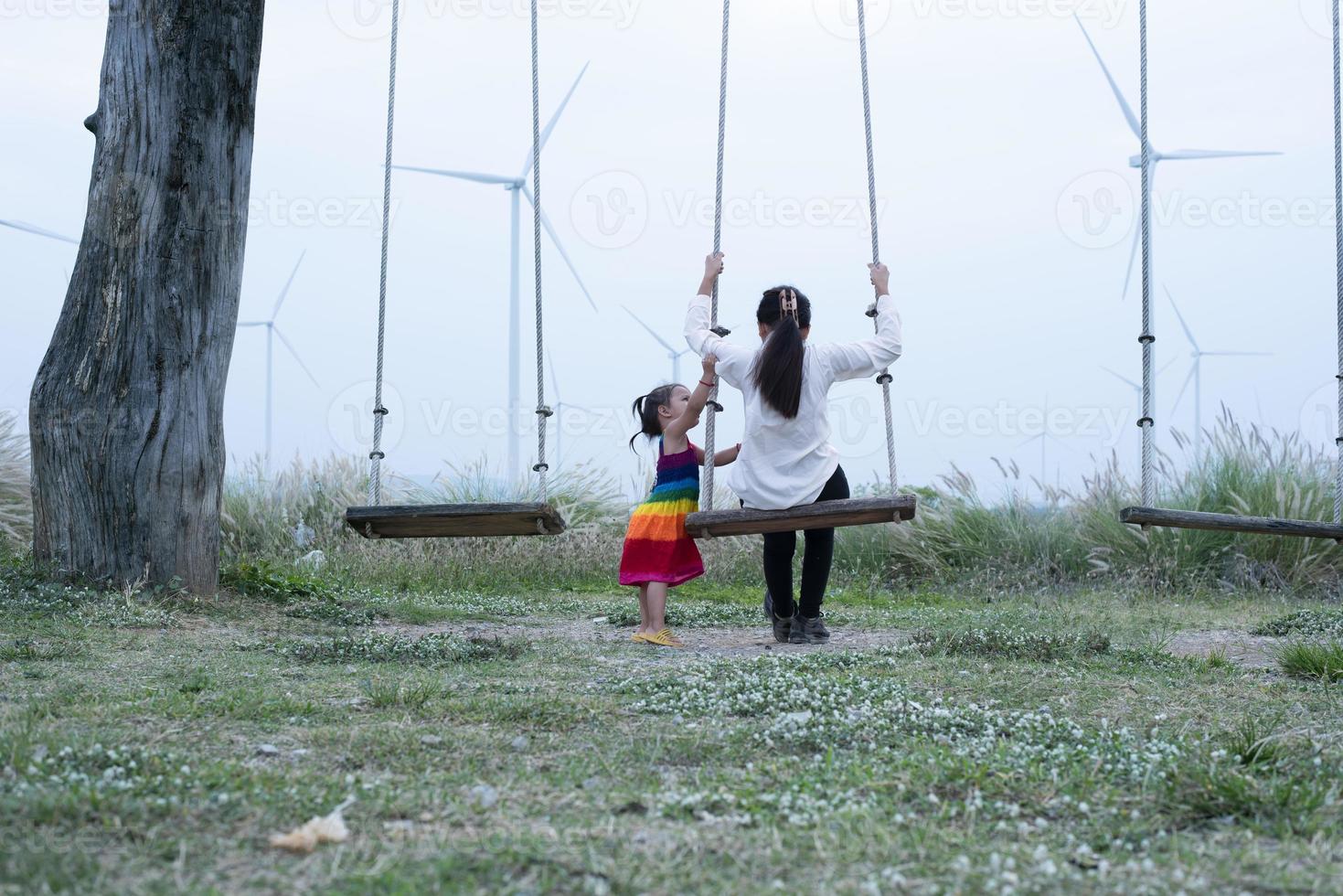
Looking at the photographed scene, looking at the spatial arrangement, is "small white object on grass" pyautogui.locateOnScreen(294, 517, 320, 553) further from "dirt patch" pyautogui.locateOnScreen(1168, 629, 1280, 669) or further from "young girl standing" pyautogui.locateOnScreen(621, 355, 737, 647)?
"dirt patch" pyautogui.locateOnScreen(1168, 629, 1280, 669)

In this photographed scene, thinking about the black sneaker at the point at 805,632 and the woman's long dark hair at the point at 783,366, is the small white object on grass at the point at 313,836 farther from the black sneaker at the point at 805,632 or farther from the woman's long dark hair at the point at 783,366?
the black sneaker at the point at 805,632

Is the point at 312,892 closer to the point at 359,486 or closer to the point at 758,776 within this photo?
the point at 758,776

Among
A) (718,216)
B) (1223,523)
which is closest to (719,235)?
(718,216)

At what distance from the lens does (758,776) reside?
3.01 m

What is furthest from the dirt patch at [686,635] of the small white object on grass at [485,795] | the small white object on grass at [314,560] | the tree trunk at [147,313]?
the small white object on grass at [314,560]

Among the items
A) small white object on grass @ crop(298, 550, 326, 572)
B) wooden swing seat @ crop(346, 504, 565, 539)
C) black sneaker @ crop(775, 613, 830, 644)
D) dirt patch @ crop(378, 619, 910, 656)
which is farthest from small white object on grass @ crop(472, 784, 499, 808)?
small white object on grass @ crop(298, 550, 326, 572)

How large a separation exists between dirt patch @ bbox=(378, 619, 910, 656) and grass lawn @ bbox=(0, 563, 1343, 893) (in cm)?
58

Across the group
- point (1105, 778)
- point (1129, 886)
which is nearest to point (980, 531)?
point (1105, 778)

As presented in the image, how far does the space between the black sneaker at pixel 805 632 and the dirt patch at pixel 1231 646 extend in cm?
177

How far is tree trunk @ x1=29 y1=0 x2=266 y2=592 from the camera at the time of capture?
21.7 ft

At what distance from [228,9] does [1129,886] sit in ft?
21.4

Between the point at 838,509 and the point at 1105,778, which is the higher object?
the point at 838,509

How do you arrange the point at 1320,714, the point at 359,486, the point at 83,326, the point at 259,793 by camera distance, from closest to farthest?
the point at 259,793 → the point at 1320,714 → the point at 83,326 → the point at 359,486

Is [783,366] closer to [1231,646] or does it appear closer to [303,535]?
[1231,646]
